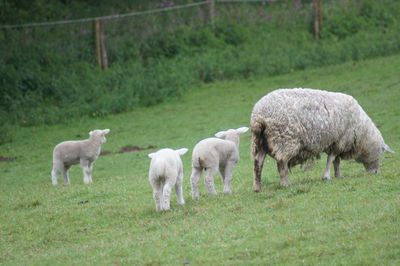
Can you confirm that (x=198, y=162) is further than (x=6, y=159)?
No

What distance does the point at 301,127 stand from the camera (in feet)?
48.1

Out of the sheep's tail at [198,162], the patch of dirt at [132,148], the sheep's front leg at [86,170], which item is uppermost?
the sheep's tail at [198,162]

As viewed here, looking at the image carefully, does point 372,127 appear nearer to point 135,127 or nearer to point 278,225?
point 278,225

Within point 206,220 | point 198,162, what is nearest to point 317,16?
point 198,162

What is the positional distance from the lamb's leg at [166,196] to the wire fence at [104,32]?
17900 millimetres

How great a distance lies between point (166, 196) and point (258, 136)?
6.59 feet

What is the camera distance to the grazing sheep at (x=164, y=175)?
13.6 m

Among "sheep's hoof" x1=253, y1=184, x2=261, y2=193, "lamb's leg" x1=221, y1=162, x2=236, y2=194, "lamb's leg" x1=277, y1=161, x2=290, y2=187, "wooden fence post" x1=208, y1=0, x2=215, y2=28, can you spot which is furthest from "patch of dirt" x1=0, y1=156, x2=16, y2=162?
"wooden fence post" x1=208, y1=0, x2=215, y2=28

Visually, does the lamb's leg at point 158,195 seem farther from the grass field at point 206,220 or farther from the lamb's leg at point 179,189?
the lamb's leg at point 179,189

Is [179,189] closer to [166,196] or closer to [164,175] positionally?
[166,196]

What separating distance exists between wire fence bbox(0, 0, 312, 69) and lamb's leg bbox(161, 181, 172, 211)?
1790 cm

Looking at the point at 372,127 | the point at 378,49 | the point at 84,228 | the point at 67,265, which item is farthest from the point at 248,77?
the point at 67,265

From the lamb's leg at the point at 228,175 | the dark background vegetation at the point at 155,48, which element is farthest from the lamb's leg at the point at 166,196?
the dark background vegetation at the point at 155,48

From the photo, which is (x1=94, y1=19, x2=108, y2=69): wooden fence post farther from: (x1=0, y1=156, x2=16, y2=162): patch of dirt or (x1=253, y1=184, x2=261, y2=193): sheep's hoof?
(x1=253, y1=184, x2=261, y2=193): sheep's hoof
